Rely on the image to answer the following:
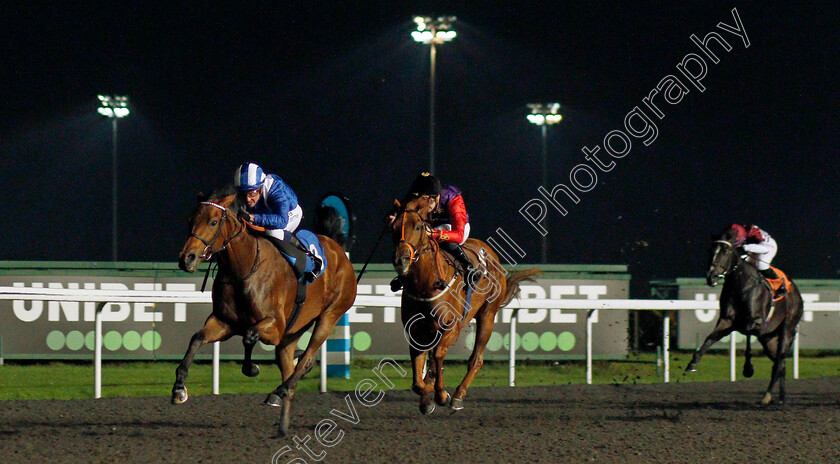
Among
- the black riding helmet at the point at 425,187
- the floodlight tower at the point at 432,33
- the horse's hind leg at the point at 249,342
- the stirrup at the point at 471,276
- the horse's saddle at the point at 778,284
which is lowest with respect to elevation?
the horse's hind leg at the point at 249,342

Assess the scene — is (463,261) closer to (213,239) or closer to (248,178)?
(248,178)

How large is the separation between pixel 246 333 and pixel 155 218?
23137 millimetres

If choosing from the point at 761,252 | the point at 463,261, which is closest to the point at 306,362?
the point at 463,261

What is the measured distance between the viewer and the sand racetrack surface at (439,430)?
455 centimetres

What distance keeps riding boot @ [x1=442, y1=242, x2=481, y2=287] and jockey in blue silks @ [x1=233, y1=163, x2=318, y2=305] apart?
1.04m

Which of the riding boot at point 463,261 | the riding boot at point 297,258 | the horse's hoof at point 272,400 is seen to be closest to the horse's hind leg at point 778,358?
the riding boot at point 463,261

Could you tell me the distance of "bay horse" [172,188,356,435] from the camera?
4590 millimetres

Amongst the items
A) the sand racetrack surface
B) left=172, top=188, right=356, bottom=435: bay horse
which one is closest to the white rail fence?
the sand racetrack surface

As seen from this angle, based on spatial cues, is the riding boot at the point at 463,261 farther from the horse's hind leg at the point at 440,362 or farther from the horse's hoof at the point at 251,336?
the horse's hoof at the point at 251,336

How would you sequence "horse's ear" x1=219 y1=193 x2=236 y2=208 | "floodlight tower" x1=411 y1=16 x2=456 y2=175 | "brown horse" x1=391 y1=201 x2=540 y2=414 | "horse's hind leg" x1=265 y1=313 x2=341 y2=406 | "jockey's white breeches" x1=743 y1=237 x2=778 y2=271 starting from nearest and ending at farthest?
"horse's ear" x1=219 y1=193 x2=236 y2=208, "horse's hind leg" x1=265 y1=313 x2=341 y2=406, "brown horse" x1=391 y1=201 x2=540 y2=414, "jockey's white breeches" x1=743 y1=237 x2=778 y2=271, "floodlight tower" x1=411 y1=16 x2=456 y2=175

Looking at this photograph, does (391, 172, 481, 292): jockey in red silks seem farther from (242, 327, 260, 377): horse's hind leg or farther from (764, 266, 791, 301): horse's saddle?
(764, 266, 791, 301): horse's saddle

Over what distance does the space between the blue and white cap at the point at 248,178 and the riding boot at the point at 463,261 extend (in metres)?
1.41

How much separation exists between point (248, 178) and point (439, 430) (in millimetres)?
1953

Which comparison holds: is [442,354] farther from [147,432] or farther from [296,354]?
[147,432]
